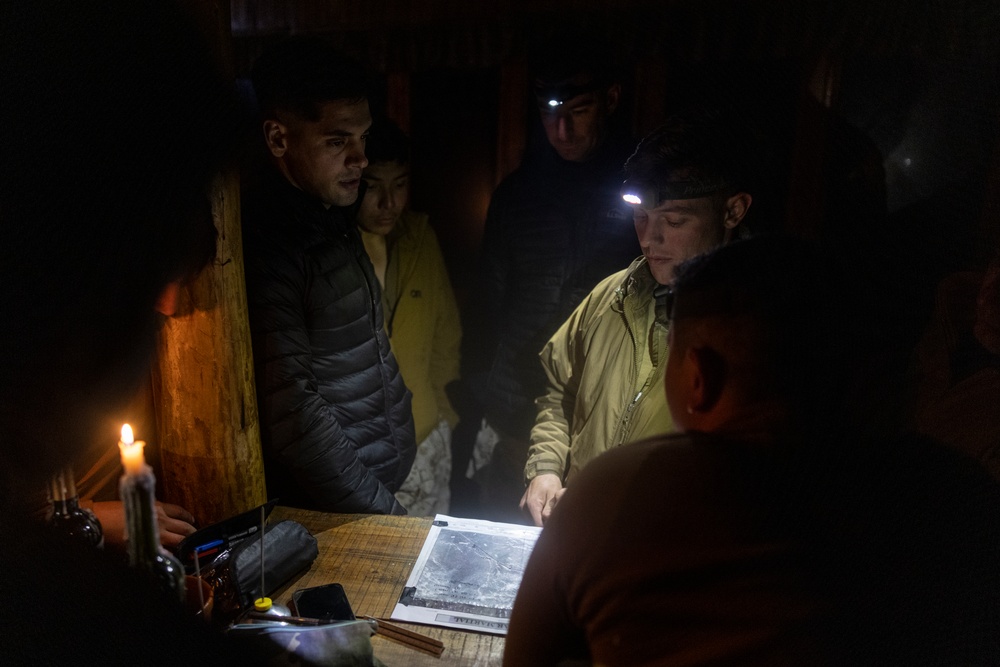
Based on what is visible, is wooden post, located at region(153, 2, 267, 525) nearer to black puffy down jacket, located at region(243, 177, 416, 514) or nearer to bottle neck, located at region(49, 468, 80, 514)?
black puffy down jacket, located at region(243, 177, 416, 514)

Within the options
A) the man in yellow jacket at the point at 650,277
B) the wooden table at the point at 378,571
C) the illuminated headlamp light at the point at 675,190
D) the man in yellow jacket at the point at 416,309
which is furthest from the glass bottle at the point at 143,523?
the man in yellow jacket at the point at 416,309

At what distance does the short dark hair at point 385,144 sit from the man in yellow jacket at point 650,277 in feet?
Answer: 4.30

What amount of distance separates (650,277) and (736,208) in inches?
12.9

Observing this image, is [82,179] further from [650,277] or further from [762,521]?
[650,277]

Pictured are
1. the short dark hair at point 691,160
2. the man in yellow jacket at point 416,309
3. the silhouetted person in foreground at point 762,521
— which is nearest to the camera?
the silhouetted person in foreground at point 762,521

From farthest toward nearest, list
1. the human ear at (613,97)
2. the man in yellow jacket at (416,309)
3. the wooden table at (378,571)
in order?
the man in yellow jacket at (416,309) → the human ear at (613,97) → the wooden table at (378,571)

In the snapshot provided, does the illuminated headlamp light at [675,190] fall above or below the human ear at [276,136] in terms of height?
below

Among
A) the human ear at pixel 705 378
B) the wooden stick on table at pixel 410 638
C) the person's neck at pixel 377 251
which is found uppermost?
the person's neck at pixel 377 251

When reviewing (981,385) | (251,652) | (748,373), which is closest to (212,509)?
(251,652)

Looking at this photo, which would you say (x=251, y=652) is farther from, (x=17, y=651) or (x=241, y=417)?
→ (x=241, y=417)

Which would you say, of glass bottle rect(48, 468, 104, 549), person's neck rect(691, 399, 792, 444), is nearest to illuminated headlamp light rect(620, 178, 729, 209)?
person's neck rect(691, 399, 792, 444)

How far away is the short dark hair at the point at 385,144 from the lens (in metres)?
2.70

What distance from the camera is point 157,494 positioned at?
177 centimetres

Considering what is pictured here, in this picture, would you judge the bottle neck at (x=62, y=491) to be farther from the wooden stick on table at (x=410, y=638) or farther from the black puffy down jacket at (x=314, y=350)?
the black puffy down jacket at (x=314, y=350)
